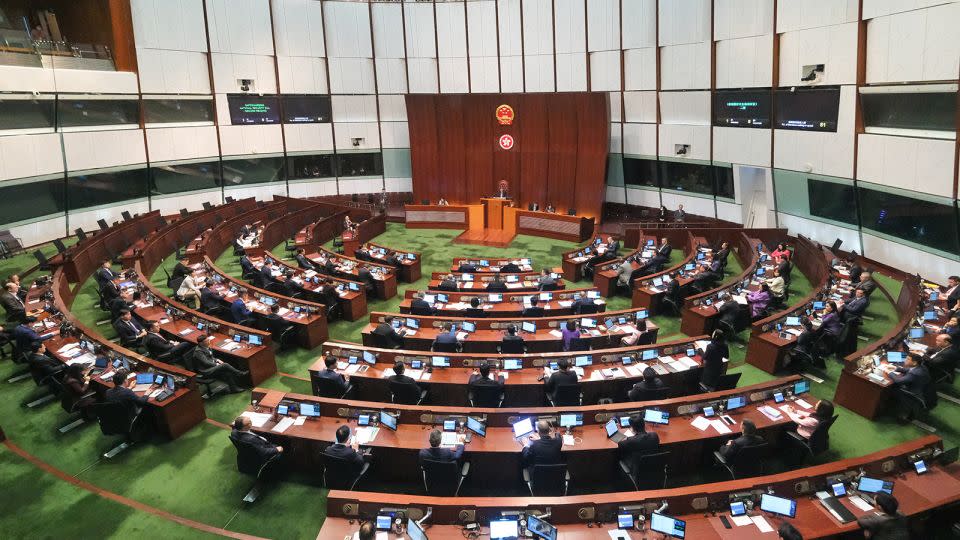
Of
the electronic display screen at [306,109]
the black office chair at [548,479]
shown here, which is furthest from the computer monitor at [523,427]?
the electronic display screen at [306,109]

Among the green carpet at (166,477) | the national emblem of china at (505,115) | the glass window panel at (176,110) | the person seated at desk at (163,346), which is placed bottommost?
the green carpet at (166,477)

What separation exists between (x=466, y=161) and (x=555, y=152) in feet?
11.4

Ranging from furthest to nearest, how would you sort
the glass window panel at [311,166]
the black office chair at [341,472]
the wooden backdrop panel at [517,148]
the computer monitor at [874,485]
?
1. the glass window panel at [311,166]
2. the wooden backdrop panel at [517,148]
3. the black office chair at [341,472]
4. the computer monitor at [874,485]

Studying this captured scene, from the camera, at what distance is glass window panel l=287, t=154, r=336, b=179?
73.7 feet

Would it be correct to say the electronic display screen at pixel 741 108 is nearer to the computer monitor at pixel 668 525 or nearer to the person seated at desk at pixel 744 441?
the person seated at desk at pixel 744 441

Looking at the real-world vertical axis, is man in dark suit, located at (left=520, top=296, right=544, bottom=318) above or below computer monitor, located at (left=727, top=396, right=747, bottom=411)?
above

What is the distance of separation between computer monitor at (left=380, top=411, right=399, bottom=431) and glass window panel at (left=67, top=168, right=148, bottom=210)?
1548cm

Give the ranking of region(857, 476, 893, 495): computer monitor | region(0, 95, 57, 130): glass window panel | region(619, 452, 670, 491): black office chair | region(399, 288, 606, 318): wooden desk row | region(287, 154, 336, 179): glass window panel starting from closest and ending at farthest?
region(857, 476, 893, 495): computer monitor → region(619, 452, 670, 491): black office chair → region(399, 288, 606, 318): wooden desk row → region(0, 95, 57, 130): glass window panel → region(287, 154, 336, 179): glass window panel

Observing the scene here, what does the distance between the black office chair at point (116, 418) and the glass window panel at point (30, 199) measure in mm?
11851

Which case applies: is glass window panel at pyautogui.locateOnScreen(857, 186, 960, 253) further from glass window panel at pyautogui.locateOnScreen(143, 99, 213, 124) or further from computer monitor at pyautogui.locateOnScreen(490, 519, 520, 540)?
glass window panel at pyautogui.locateOnScreen(143, 99, 213, 124)

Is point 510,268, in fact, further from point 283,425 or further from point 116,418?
point 116,418

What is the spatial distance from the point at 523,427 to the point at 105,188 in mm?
17447

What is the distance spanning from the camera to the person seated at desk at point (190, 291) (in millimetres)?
12018

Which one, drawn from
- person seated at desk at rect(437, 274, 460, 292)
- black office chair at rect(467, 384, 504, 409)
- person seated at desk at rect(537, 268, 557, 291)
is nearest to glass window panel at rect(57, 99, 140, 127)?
person seated at desk at rect(437, 274, 460, 292)
